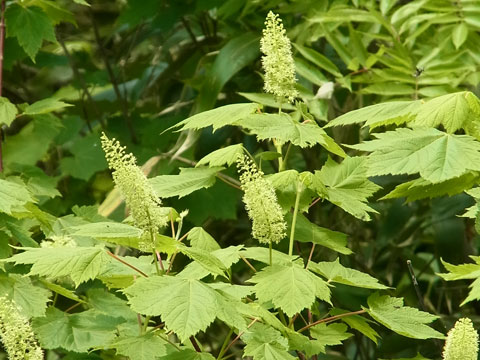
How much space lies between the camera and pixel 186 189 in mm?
1886

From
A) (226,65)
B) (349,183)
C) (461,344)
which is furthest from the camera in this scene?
(226,65)

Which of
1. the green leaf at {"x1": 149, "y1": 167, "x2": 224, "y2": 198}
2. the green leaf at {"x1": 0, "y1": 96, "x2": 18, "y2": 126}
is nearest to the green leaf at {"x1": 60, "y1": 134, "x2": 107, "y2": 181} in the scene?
the green leaf at {"x1": 0, "y1": 96, "x2": 18, "y2": 126}

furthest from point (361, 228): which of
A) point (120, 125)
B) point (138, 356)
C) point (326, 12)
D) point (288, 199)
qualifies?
point (138, 356)

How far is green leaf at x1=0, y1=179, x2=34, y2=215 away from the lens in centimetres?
195

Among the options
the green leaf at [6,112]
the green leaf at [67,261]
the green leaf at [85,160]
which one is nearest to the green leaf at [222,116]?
the green leaf at [67,261]

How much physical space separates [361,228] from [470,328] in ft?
8.43

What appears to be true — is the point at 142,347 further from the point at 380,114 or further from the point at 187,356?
the point at 380,114

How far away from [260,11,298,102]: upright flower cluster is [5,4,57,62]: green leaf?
1.27m

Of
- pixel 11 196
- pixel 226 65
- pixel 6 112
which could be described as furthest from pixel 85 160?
pixel 11 196

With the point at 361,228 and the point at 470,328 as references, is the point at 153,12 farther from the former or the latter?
the point at 470,328

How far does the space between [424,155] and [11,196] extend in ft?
2.79

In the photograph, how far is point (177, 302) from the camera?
155cm

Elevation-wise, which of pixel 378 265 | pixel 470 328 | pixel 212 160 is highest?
pixel 212 160

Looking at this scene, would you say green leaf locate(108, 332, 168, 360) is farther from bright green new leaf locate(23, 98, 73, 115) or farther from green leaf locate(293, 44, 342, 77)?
green leaf locate(293, 44, 342, 77)
